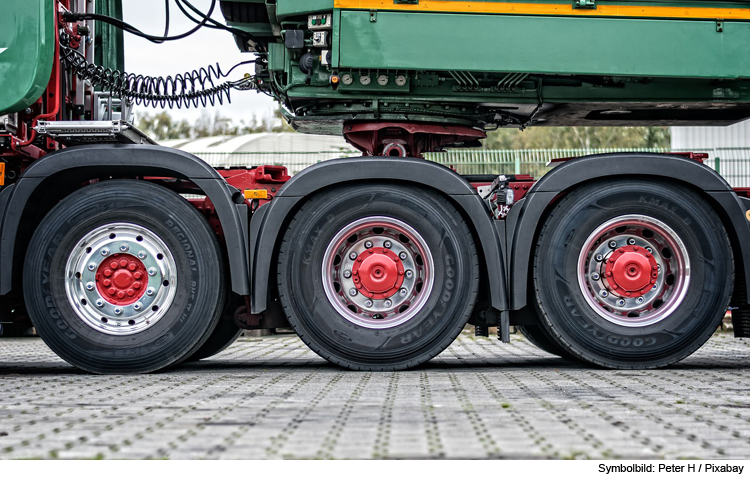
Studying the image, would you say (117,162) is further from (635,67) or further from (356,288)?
(635,67)

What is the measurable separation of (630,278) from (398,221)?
1.64 meters

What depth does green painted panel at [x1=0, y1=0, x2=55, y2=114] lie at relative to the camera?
559 cm

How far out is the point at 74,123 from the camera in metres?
5.83

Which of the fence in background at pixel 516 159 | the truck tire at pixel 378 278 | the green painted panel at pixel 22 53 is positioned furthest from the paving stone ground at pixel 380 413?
the fence in background at pixel 516 159

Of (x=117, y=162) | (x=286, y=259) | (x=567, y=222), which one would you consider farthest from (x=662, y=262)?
(x=117, y=162)

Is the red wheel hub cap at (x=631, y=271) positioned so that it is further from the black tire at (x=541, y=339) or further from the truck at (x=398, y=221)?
the black tire at (x=541, y=339)

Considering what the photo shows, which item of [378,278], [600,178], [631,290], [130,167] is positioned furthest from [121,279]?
[631,290]

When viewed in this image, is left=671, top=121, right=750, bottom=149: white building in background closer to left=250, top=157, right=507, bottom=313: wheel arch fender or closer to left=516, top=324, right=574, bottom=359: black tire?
left=516, top=324, right=574, bottom=359: black tire

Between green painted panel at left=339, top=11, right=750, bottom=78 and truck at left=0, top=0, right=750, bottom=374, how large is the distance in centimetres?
1

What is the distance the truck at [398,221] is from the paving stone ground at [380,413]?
0.34m

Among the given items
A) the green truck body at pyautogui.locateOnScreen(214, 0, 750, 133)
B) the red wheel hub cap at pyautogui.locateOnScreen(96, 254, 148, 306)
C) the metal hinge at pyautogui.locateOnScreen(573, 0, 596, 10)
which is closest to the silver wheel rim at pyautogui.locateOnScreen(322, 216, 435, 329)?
the green truck body at pyautogui.locateOnScreen(214, 0, 750, 133)

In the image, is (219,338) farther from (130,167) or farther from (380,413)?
(380,413)

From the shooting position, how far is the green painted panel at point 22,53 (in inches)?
220

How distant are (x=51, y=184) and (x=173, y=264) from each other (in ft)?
3.48
